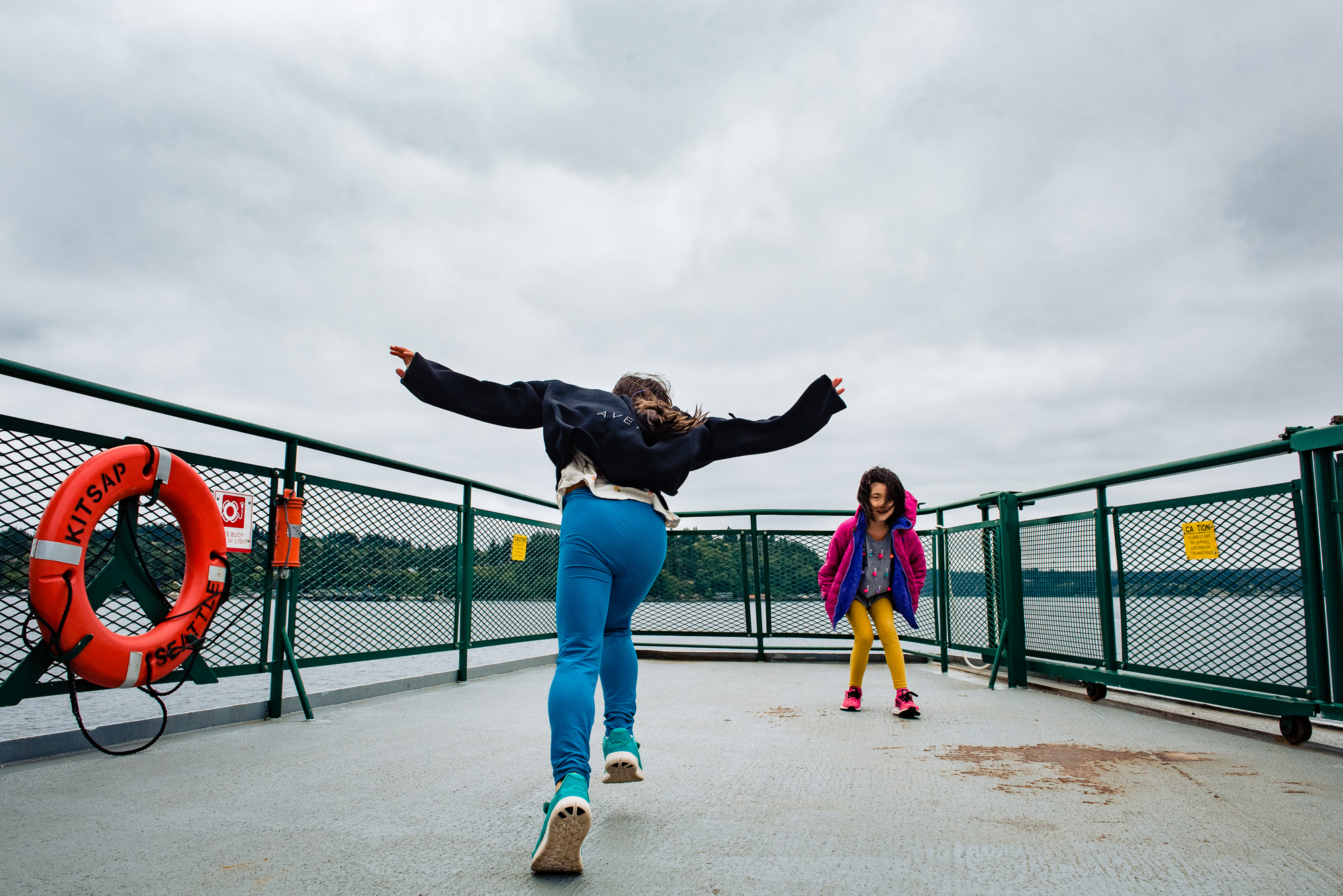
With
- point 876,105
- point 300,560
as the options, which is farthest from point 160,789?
point 876,105

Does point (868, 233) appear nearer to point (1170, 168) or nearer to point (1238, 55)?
point (1170, 168)

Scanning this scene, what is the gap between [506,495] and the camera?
21.0 ft

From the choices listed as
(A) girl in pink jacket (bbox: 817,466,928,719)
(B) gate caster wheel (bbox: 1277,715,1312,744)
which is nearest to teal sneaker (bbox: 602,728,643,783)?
(A) girl in pink jacket (bbox: 817,466,928,719)

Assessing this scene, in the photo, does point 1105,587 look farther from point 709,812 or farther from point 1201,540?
point 709,812

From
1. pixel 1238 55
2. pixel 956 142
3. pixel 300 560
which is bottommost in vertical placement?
pixel 300 560

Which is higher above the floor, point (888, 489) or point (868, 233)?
point (868, 233)

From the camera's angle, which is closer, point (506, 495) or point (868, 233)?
point (506, 495)

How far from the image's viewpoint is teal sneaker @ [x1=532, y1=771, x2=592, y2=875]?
1.54 m

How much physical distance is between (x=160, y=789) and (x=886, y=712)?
3.61 metres

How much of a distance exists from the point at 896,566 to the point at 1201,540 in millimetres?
1603

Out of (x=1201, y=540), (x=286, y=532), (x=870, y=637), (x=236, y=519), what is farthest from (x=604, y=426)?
(x=1201, y=540)

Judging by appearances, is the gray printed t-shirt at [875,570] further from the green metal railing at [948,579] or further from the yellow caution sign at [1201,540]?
the yellow caution sign at [1201,540]

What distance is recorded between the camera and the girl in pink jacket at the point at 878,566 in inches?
175

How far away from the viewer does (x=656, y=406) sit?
225cm
